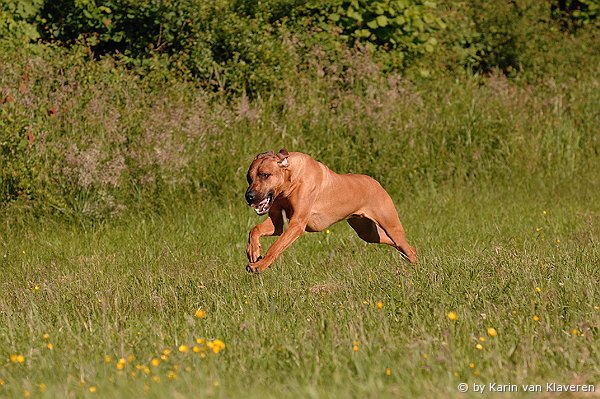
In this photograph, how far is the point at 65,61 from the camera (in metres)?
12.1

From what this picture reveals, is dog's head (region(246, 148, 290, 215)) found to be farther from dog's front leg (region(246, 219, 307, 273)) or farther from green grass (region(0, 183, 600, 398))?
green grass (region(0, 183, 600, 398))

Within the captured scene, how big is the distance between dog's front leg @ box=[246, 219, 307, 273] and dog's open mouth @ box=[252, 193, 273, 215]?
237 millimetres

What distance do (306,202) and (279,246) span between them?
0.57 m

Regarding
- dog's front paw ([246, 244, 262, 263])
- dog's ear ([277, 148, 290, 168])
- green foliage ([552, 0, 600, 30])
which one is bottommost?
green foliage ([552, 0, 600, 30])

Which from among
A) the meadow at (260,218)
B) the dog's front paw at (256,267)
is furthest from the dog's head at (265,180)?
the meadow at (260,218)

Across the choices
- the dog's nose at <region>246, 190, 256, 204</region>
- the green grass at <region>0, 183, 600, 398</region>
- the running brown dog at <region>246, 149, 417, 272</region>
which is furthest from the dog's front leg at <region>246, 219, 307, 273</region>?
the dog's nose at <region>246, 190, 256, 204</region>

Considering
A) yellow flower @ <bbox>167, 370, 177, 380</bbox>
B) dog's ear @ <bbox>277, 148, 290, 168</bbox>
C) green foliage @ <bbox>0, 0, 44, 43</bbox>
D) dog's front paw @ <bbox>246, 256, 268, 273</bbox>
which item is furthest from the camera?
green foliage @ <bbox>0, 0, 44, 43</bbox>

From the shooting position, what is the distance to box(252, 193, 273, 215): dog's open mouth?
7.23 metres

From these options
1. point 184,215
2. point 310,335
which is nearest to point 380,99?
point 184,215

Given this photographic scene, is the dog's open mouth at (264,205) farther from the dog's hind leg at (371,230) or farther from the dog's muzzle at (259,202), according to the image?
the dog's hind leg at (371,230)

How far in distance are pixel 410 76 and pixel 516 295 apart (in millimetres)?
9163

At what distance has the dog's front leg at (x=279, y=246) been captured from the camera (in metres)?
7.06

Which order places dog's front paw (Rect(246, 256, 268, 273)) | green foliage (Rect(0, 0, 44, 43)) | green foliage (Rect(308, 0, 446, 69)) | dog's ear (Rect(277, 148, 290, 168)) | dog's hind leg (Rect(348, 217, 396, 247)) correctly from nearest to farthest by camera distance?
1. dog's front paw (Rect(246, 256, 268, 273))
2. dog's ear (Rect(277, 148, 290, 168))
3. dog's hind leg (Rect(348, 217, 396, 247))
4. green foliage (Rect(0, 0, 44, 43))
5. green foliage (Rect(308, 0, 446, 69))

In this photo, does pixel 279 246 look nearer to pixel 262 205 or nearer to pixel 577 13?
pixel 262 205
